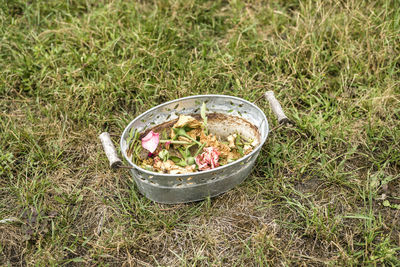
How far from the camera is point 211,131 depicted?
86.8 inches

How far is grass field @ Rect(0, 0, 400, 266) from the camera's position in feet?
5.98

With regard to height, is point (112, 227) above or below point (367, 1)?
below

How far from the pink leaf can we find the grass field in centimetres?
23


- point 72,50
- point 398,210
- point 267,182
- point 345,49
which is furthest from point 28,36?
point 398,210

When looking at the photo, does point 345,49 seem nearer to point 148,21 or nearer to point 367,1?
point 367,1

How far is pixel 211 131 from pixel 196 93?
1.12 feet

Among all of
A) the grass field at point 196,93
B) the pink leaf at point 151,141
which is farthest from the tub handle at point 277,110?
the pink leaf at point 151,141

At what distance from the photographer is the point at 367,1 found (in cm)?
A: 284

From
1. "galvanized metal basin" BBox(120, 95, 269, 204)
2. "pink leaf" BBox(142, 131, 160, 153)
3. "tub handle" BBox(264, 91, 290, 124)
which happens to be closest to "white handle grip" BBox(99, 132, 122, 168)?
"galvanized metal basin" BBox(120, 95, 269, 204)

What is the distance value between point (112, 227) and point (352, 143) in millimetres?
1343

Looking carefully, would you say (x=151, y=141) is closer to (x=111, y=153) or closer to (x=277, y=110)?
(x=111, y=153)

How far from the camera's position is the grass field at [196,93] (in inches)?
71.8

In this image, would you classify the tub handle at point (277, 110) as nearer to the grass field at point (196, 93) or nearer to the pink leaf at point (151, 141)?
the grass field at point (196, 93)

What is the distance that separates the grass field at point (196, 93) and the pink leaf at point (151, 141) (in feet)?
0.77
